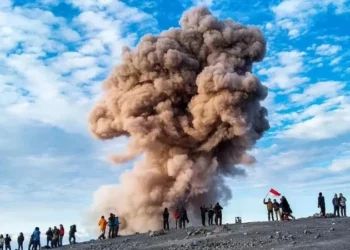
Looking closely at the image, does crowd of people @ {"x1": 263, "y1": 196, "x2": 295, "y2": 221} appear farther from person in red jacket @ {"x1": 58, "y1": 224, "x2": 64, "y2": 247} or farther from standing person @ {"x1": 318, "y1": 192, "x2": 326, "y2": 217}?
person in red jacket @ {"x1": 58, "y1": 224, "x2": 64, "y2": 247}

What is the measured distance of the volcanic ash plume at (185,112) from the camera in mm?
49812

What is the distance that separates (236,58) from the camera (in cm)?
5362

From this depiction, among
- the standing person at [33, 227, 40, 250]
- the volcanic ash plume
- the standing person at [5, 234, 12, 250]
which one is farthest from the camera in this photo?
the volcanic ash plume

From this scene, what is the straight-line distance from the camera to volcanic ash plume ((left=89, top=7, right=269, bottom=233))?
49.8 m

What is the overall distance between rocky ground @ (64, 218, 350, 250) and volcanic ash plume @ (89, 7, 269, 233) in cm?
1364

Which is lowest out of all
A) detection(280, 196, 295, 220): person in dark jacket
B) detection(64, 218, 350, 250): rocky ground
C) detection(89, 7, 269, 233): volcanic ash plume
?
detection(64, 218, 350, 250): rocky ground

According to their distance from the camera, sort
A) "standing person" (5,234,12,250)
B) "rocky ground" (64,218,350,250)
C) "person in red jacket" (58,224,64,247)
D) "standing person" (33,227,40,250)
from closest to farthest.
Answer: "rocky ground" (64,218,350,250)
"standing person" (33,227,40,250)
"person in red jacket" (58,224,64,247)
"standing person" (5,234,12,250)

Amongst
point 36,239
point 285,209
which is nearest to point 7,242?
point 36,239

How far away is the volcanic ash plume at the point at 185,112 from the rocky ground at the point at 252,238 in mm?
13643

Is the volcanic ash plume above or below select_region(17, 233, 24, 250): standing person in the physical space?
above

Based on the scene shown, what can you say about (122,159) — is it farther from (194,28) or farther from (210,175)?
(194,28)

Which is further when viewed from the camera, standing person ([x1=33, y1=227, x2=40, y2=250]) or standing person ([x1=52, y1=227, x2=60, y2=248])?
standing person ([x1=52, y1=227, x2=60, y2=248])

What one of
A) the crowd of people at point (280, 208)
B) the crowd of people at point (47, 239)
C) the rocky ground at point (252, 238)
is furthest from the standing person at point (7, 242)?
the crowd of people at point (280, 208)

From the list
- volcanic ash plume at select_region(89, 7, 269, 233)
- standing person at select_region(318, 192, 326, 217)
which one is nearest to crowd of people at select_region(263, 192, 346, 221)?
standing person at select_region(318, 192, 326, 217)
